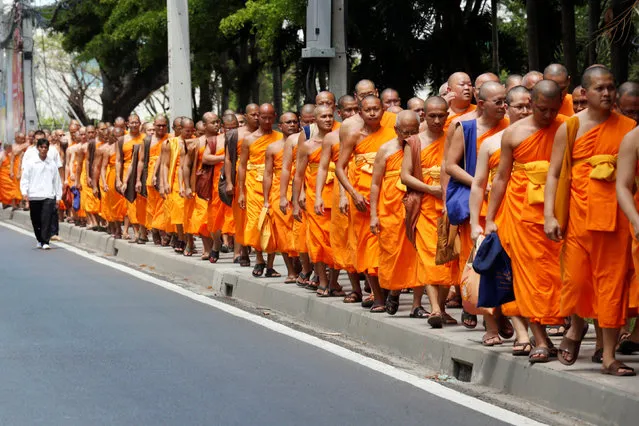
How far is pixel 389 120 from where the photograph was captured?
11984 millimetres

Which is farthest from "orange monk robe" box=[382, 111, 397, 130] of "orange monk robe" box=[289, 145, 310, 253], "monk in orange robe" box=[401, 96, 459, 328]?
"orange monk robe" box=[289, 145, 310, 253]

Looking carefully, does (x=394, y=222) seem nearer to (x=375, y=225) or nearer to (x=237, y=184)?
(x=375, y=225)

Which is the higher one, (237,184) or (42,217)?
(237,184)

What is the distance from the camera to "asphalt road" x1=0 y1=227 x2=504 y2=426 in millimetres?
7496

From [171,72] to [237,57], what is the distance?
643 inches

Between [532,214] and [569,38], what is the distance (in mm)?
15382

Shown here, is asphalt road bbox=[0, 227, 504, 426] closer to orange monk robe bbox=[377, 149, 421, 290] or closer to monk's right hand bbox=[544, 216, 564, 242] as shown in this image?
orange monk robe bbox=[377, 149, 421, 290]

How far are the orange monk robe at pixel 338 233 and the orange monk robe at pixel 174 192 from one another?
20.1 ft

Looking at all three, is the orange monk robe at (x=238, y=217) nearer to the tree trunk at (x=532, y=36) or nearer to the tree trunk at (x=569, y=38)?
the tree trunk at (x=532, y=36)

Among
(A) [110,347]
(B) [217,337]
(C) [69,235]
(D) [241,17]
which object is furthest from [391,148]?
(D) [241,17]

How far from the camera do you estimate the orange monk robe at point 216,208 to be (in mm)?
17000

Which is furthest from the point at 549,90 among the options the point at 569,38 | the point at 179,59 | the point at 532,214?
the point at 569,38

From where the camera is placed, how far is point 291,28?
27375 mm

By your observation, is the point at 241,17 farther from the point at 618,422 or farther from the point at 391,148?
the point at 618,422
